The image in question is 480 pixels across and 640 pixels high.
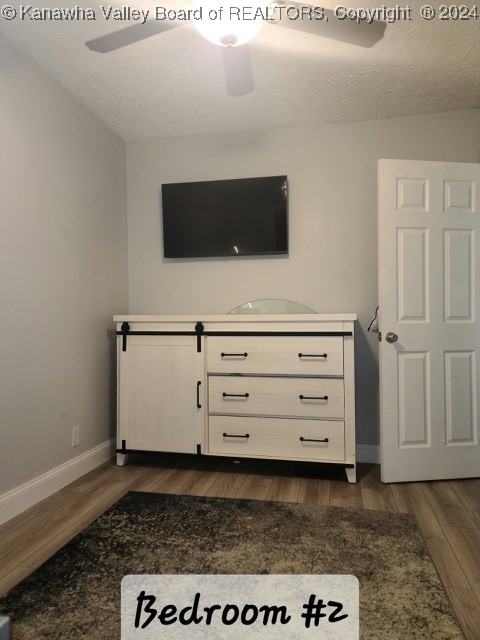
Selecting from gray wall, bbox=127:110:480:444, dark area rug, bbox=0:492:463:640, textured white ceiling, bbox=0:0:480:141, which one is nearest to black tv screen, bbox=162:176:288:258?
gray wall, bbox=127:110:480:444

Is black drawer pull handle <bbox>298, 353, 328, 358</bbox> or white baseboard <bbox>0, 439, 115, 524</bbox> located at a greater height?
black drawer pull handle <bbox>298, 353, 328, 358</bbox>

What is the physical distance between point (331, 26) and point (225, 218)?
1438 mm

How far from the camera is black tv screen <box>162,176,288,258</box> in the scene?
2.94m

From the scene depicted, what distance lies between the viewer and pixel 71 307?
8.25ft

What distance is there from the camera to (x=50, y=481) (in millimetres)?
2285

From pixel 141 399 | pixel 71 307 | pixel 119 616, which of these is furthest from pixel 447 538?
pixel 71 307

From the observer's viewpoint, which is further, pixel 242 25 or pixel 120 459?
pixel 120 459

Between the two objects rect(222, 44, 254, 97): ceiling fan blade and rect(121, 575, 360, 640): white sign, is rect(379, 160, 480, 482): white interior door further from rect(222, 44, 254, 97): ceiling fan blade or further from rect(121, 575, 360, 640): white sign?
rect(121, 575, 360, 640): white sign

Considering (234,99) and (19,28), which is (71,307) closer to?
(19,28)

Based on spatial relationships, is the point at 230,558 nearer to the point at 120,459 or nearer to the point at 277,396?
the point at 277,396

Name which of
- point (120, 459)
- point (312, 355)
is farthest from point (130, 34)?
point (120, 459)

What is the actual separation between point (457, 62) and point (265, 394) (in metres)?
2.17

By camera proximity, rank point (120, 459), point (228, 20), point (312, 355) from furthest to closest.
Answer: point (120, 459) → point (312, 355) → point (228, 20)

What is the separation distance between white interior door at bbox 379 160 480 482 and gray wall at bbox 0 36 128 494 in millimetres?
1878
